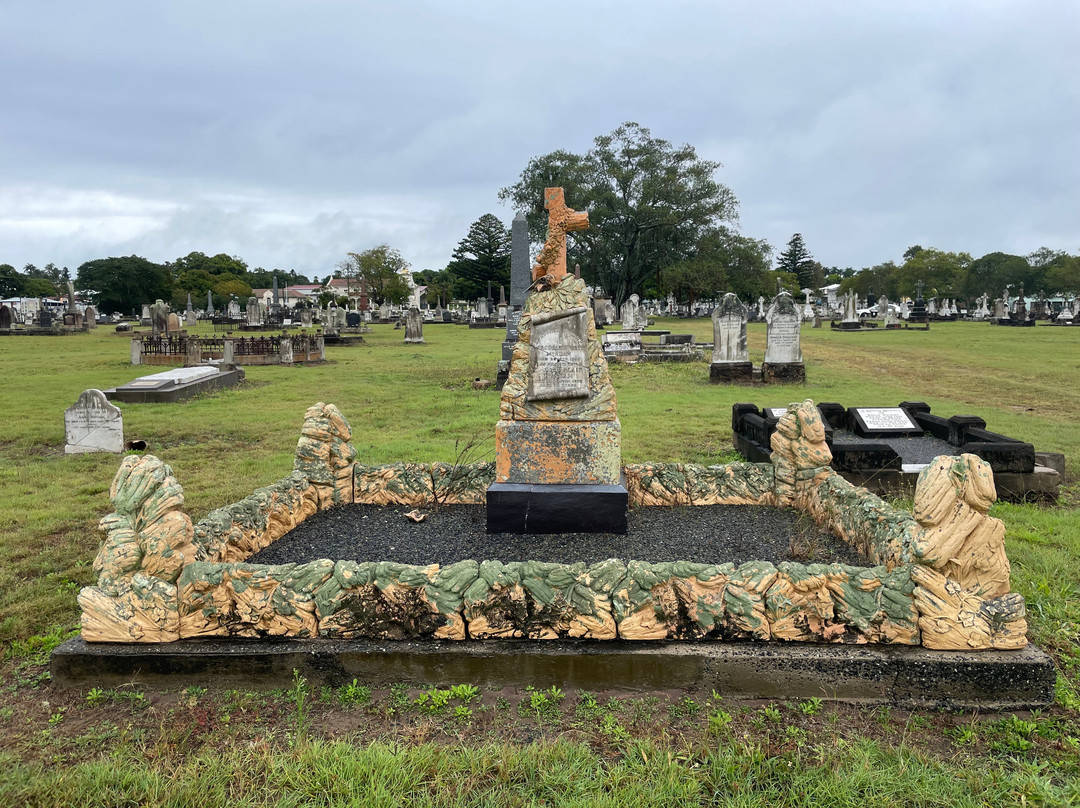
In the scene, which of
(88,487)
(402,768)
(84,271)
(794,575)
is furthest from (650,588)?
(84,271)

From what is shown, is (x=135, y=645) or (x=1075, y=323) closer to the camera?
(x=135, y=645)

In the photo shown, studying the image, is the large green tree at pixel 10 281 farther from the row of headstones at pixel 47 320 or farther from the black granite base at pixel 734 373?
the black granite base at pixel 734 373

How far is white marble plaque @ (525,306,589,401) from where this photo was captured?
5.22 m

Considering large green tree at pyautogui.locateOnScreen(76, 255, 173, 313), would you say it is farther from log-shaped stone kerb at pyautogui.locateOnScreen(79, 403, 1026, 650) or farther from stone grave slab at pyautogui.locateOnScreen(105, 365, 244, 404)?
log-shaped stone kerb at pyautogui.locateOnScreen(79, 403, 1026, 650)

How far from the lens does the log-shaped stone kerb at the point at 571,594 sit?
3.26m

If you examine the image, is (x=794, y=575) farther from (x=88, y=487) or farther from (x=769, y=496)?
(x=88, y=487)

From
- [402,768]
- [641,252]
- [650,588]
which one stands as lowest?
[402,768]

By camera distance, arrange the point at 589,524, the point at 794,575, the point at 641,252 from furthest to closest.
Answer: the point at 641,252 < the point at 589,524 < the point at 794,575

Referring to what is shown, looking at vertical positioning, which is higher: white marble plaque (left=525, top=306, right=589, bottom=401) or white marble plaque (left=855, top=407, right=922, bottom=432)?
white marble plaque (left=525, top=306, right=589, bottom=401)

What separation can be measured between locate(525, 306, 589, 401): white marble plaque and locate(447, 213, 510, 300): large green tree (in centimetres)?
6587

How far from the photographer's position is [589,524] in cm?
514

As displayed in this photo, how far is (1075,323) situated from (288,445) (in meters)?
47.9

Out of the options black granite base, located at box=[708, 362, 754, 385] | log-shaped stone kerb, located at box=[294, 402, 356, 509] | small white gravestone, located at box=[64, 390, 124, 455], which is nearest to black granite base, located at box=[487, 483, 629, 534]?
log-shaped stone kerb, located at box=[294, 402, 356, 509]

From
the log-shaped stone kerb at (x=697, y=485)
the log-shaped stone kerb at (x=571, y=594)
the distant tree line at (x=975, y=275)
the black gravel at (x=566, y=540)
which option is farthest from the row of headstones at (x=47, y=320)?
the distant tree line at (x=975, y=275)
